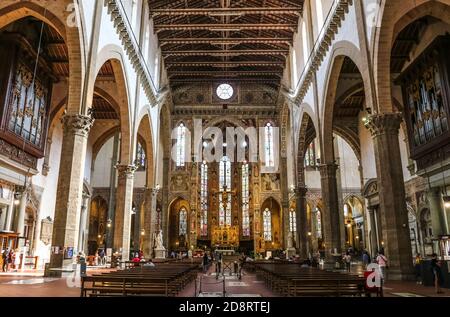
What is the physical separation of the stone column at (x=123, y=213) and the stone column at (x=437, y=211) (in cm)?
1577

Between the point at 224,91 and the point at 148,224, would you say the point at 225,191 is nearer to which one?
the point at 224,91

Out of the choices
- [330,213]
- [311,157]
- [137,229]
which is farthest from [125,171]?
[311,157]

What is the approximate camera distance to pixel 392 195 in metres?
12.2

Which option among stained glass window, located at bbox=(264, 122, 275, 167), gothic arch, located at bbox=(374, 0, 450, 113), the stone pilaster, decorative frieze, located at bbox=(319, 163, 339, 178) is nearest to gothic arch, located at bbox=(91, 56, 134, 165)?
the stone pilaster

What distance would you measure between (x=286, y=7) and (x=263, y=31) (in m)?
4.34

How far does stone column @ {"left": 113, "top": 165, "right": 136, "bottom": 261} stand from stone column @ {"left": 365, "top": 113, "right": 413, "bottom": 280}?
1327 centimetres

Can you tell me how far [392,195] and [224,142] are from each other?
29066 mm

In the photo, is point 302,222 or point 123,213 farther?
point 302,222

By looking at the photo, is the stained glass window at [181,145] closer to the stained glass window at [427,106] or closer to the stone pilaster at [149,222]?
the stone pilaster at [149,222]

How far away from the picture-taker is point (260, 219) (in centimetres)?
3703

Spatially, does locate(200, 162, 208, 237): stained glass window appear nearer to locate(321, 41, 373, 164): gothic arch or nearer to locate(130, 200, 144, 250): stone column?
locate(130, 200, 144, 250): stone column

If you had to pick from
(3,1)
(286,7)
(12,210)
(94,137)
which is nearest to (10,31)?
(3,1)

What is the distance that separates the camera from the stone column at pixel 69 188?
41.1 feet

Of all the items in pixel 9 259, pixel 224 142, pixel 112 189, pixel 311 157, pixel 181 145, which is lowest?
pixel 9 259
